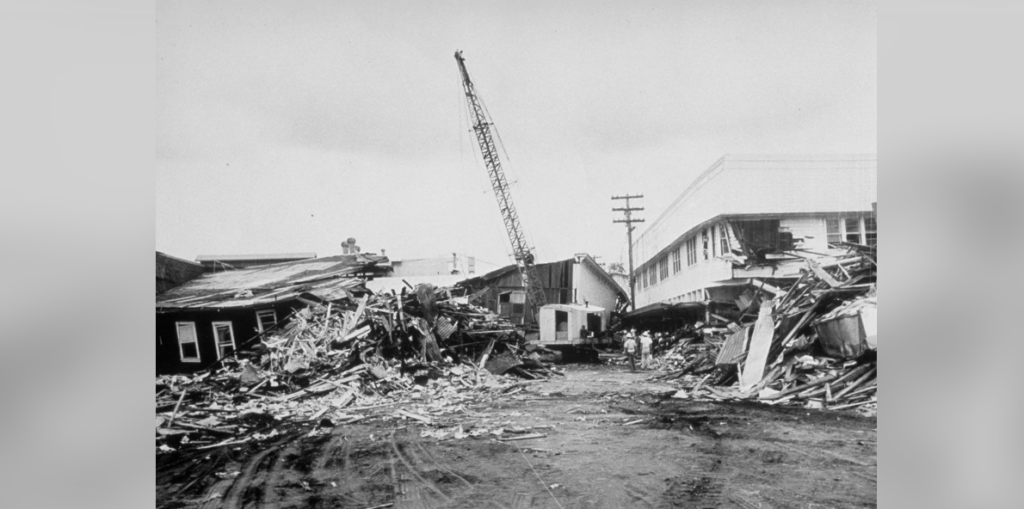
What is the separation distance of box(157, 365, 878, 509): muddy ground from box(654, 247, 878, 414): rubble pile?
0.14 meters

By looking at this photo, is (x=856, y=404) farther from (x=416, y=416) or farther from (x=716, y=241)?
(x=416, y=416)

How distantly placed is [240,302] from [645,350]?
294cm

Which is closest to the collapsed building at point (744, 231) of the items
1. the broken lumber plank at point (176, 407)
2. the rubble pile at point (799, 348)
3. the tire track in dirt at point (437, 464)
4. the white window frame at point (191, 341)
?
the rubble pile at point (799, 348)

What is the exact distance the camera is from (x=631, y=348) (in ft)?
13.6

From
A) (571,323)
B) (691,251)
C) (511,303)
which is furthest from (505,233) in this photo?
(691,251)

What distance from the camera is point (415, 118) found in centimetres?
413

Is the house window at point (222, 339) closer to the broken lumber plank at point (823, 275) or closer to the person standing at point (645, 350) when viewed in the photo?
the person standing at point (645, 350)

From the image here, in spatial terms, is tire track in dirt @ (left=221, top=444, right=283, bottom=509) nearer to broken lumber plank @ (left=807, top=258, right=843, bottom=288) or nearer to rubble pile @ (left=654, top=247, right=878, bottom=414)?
rubble pile @ (left=654, top=247, right=878, bottom=414)

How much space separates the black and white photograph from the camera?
406 centimetres

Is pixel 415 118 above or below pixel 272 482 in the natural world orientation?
above

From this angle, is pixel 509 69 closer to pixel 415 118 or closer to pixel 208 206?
pixel 415 118
